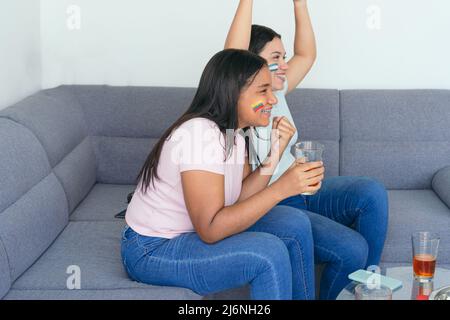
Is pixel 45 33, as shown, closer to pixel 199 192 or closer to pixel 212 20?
pixel 212 20

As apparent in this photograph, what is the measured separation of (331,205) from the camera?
101 inches

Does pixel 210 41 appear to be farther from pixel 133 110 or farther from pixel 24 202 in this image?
pixel 24 202

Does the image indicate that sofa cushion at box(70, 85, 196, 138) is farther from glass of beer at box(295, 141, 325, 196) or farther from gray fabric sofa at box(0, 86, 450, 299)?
glass of beer at box(295, 141, 325, 196)

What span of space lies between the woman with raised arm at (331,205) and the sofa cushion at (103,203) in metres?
0.64

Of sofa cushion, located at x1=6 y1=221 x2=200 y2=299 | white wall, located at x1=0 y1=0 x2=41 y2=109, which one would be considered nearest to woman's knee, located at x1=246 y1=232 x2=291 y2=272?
sofa cushion, located at x1=6 y1=221 x2=200 y2=299

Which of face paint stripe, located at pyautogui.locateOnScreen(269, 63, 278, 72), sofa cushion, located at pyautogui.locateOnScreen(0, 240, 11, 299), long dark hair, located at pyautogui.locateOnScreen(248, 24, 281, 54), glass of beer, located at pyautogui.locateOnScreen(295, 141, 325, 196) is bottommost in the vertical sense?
sofa cushion, located at pyautogui.locateOnScreen(0, 240, 11, 299)

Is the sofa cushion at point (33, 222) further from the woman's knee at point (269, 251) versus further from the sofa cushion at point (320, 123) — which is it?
the sofa cushion at point (320, 123)

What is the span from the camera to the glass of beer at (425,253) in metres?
2.01

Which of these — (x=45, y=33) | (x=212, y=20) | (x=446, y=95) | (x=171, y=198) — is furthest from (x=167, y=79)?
(x=171, y=198)

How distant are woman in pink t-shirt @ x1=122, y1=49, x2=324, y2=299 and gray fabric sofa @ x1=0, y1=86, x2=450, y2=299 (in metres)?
0.15

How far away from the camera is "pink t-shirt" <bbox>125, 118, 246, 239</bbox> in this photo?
6.46 ft

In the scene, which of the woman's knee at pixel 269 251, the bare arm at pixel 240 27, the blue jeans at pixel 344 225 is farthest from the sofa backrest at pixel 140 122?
the woman's knee at pixel 269 251

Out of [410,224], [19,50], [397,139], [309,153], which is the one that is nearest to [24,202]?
[309,153]

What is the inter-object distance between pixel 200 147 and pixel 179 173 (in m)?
0.12
